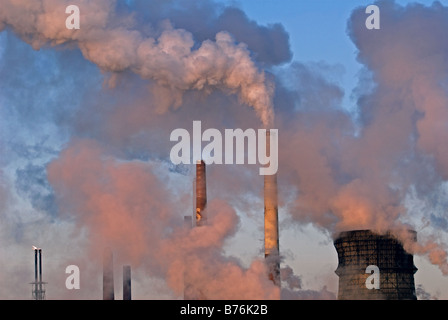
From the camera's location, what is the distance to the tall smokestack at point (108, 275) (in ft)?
281

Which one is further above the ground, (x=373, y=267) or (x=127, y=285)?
(x=373, y=267)

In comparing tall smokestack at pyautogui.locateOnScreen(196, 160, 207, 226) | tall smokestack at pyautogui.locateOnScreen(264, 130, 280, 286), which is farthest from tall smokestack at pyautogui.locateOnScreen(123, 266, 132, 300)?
tall smokestack at pyautogui.locateOnScreen(264, 130, 280, 286)

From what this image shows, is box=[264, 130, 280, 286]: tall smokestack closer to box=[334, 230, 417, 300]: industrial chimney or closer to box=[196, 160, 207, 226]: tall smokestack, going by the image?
box=[196, 160, 207, 226]: tall smokestack

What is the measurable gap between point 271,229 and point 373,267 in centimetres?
2965

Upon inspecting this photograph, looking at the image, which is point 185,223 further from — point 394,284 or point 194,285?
point 394,284

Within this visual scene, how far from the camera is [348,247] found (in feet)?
335

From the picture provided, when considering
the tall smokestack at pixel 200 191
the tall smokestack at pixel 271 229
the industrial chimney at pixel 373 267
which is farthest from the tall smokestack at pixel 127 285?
the industrial chimney at pixel 373 267

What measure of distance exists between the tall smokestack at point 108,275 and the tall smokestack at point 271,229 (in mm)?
15594

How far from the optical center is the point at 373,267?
341 ft

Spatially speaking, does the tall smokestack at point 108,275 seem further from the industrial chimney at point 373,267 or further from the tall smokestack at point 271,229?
the industrial chimney at point 373,267

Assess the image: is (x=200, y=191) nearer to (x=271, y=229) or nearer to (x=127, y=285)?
(x=271, y=229)

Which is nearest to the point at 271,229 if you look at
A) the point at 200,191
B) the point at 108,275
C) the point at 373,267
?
the point at 200,191

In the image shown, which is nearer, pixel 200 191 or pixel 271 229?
pixel 271 229
